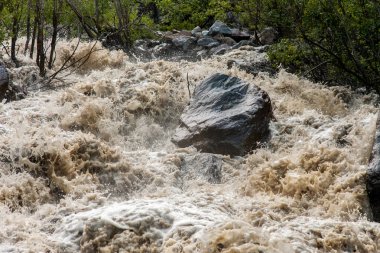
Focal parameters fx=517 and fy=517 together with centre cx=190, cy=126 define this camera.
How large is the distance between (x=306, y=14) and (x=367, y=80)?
1826mm

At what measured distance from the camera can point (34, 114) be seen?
8.45 m

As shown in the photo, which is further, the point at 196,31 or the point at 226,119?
the point at 196,31

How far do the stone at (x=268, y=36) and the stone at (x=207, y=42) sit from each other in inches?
46.6

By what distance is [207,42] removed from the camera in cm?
1370

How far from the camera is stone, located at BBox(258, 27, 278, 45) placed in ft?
43.7

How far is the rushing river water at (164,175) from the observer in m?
5.14

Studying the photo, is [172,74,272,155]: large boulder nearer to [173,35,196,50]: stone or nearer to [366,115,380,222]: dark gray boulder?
[366,115,380,222]: dark gray boulder

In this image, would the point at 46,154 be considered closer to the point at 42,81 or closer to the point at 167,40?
the point at 42,81

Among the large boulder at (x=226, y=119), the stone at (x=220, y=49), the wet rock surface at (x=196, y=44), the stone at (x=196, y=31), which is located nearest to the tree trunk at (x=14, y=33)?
the wet rock surface at (x=196, y=44)

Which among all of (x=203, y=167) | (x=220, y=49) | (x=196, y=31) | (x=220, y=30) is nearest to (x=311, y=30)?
(x=220, y=49)

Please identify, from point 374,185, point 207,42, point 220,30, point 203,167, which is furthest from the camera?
point 220,30

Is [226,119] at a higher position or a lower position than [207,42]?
lower

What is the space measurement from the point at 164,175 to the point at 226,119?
136cm

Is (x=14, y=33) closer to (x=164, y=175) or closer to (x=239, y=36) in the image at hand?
(x=164, y=175)
